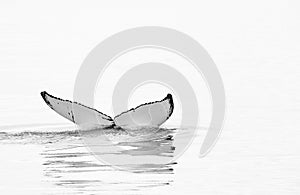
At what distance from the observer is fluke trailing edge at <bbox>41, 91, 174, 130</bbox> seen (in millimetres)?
14086

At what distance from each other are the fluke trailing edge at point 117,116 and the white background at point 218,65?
108 cm

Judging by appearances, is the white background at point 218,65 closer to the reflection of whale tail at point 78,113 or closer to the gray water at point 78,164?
the gray water at point 78,164

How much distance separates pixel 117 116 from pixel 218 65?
1133cm

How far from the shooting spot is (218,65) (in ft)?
83.0

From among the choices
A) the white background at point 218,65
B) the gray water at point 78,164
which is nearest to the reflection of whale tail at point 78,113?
the gray water at point 78,164

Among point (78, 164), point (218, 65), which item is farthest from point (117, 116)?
point (218, 65)

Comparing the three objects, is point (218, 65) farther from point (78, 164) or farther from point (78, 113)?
point (78, 164)

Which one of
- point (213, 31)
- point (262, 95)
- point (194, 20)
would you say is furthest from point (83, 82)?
point (194, 20)

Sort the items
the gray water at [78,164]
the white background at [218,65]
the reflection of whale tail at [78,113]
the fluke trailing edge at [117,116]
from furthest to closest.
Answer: the reflection of whale tail at [78,113], the fluke trailing edge at [117,116], the white background at [218,65], the gray water at [78,164]

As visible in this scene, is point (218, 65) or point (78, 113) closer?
point (78, 113)

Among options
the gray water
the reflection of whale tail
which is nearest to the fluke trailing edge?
the reflection of whale tail

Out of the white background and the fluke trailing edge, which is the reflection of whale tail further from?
the white background

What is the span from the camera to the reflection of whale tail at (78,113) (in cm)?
1428

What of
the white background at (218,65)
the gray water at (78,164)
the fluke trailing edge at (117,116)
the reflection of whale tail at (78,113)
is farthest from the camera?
the reflection of whale tail at (78,113)
